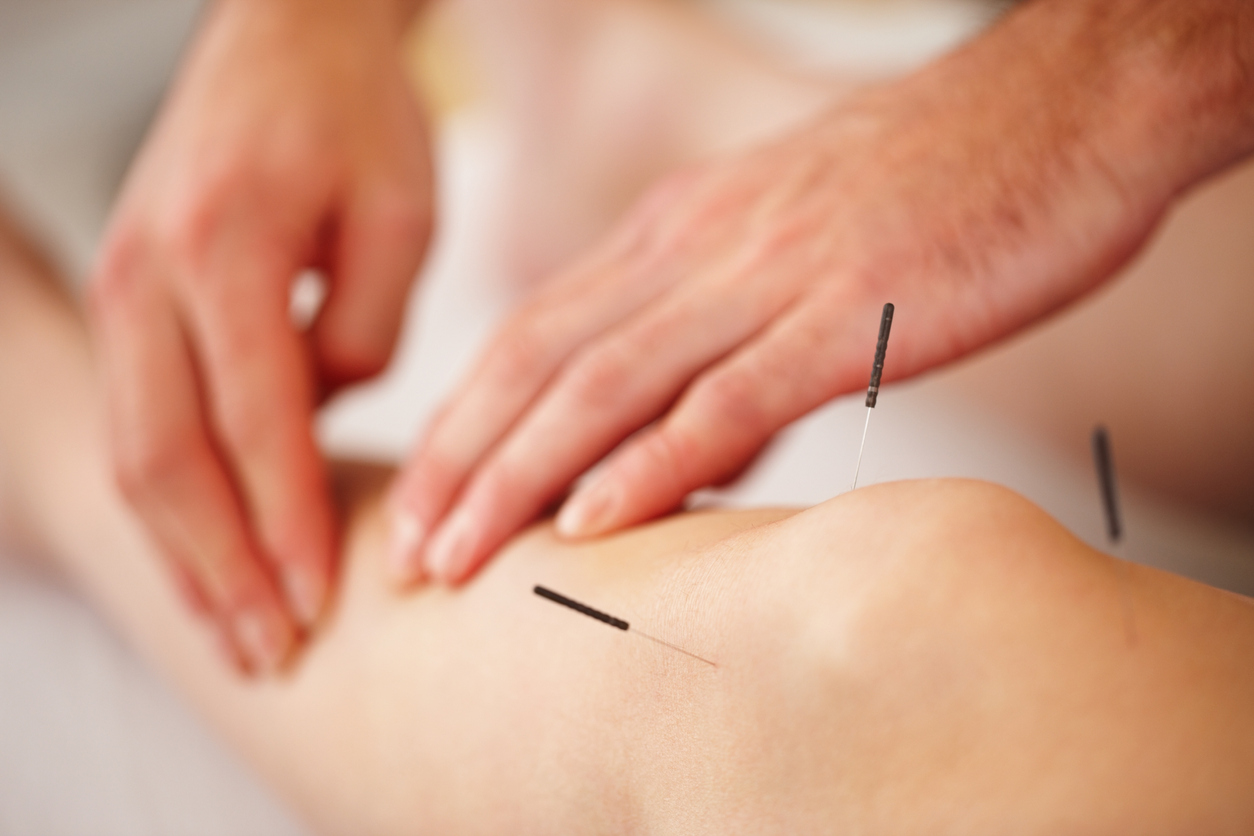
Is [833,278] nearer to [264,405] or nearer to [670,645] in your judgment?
[670,645]

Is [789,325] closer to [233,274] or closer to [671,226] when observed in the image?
[671,226]

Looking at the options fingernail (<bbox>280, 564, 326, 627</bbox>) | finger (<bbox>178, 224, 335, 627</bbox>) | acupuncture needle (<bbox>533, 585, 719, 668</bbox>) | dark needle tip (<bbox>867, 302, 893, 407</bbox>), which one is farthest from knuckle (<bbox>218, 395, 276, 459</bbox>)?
dark needle tip (<bbox>867, 302, 893, 407</bbox>)

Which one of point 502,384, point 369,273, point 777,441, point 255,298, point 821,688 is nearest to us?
point 821,688

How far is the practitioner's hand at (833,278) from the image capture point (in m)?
0.82

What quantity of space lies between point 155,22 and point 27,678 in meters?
2.87

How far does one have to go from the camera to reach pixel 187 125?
3.95 feet

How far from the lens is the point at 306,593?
3.18 feet

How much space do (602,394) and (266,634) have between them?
1.58 ft

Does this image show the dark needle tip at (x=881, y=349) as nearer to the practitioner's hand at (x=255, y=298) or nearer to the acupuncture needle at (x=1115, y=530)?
the acupuncture needle at (x=1115, y=530)

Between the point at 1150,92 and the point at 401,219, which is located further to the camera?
the point at 401,219

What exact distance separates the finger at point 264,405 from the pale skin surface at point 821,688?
179mm

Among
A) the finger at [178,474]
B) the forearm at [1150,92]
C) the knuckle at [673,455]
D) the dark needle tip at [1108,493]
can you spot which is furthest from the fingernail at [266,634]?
the forearm at [1150,92]

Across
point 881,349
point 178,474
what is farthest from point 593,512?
point 178,474

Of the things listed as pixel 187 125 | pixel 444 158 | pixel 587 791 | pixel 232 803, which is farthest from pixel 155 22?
pixel 587 791
